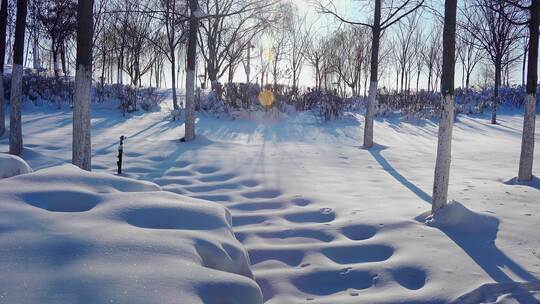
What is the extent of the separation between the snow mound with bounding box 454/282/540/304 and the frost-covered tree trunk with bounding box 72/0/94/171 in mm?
4964

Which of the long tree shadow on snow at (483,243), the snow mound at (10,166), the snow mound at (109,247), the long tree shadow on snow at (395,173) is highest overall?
the snow mound at (10,166)

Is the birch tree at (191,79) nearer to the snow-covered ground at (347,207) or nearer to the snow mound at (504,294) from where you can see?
the snow-covered ground at (347,207)

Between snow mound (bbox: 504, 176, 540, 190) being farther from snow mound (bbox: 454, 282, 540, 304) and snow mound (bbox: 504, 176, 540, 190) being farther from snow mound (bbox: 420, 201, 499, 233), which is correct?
snow mound (bbox: 454, 282, 540, 304)

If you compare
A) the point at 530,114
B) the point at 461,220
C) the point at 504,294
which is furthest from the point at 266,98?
the point at 504,294

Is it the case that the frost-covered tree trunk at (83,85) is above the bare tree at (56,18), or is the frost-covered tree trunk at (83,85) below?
below

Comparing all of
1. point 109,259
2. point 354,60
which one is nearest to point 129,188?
point 109,259

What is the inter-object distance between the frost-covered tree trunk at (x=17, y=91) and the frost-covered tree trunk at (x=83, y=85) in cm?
251

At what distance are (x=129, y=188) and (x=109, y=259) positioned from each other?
1.52 meters

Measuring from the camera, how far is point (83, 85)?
5801 millimetres


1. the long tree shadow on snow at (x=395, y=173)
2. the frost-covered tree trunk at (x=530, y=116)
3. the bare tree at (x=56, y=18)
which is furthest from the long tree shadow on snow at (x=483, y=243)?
the bare tree at (x=56, y=18)

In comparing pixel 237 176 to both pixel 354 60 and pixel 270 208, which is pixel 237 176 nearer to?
pixel 270 208

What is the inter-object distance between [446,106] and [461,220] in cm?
122

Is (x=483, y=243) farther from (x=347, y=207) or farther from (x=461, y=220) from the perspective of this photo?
(x=347, y=207)

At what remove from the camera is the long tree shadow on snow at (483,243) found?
10.7 feet
